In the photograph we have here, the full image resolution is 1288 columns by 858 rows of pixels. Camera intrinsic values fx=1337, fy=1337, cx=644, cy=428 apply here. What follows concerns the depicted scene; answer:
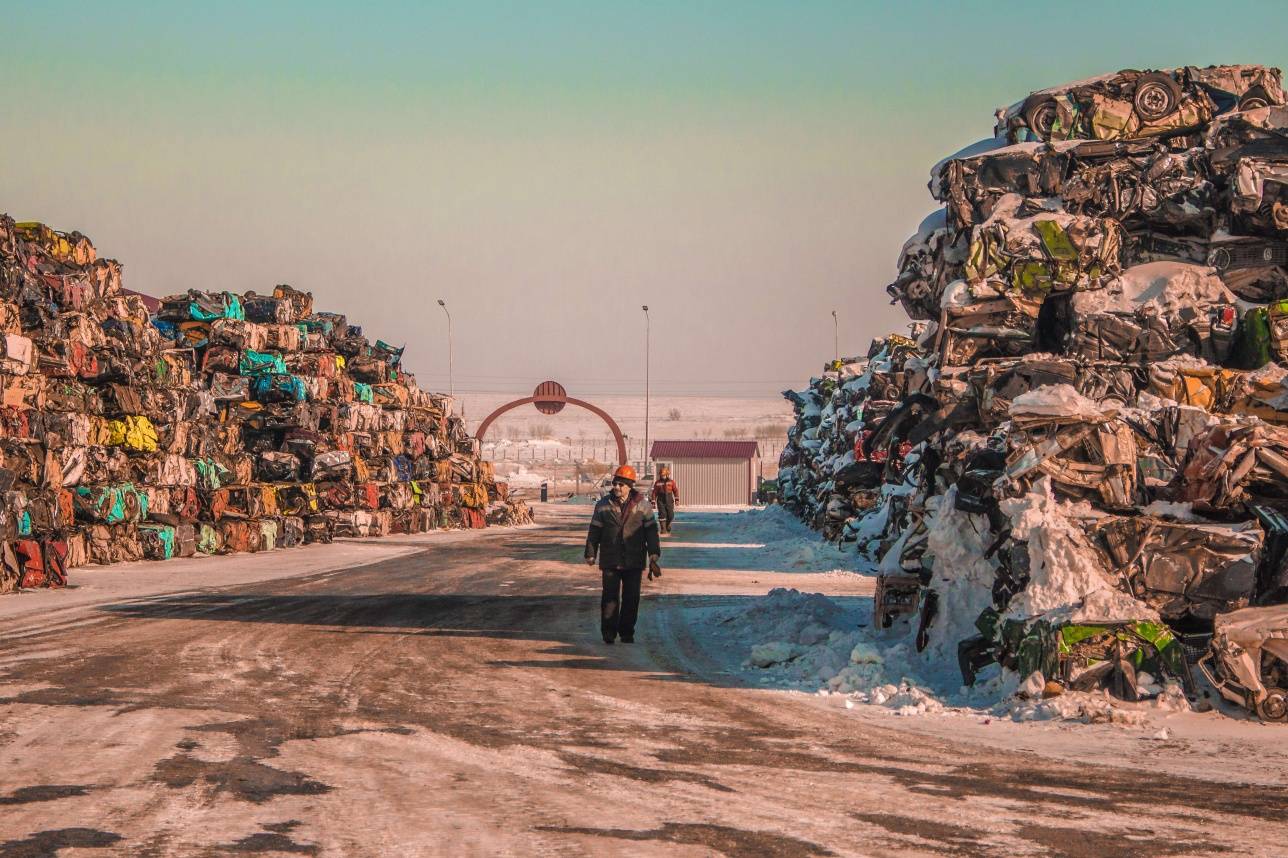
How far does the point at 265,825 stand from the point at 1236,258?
1501 centimetres

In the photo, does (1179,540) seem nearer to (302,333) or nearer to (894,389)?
(894,389)

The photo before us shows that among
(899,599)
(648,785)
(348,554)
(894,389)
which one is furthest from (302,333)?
(648,785)

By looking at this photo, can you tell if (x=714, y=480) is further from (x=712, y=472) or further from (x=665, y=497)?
(x=665, y=497)

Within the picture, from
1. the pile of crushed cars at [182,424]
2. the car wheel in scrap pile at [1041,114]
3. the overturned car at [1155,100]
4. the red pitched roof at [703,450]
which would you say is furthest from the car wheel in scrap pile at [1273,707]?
the red pitched roof at [703,450]

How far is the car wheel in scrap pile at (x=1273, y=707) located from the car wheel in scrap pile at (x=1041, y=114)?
11688 mm

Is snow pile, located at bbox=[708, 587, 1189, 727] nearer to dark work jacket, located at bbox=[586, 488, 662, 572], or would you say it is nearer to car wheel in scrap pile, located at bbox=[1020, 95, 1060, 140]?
dark work jacket, located at bbox=[586, 488, 662, 572]

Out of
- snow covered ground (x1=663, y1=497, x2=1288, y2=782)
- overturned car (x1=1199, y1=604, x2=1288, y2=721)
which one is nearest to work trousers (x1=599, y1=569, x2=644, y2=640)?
snow covered ground (x1=663, y1=497, x2=1288, y2=782)

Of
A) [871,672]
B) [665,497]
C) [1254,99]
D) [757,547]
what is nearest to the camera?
[871,672]

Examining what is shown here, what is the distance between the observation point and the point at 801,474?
55750 millimetres

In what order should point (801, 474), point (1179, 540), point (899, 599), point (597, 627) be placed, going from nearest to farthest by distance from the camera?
point (1179, 540)
point (899, 599)
point (597, 627)
point (801, 474)

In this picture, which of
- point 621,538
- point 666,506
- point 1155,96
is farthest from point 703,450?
point 621,538

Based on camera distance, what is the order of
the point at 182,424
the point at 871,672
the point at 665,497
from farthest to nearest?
the point at 665,497
the point at 182,424
the point at 871,672

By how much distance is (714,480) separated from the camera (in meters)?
101

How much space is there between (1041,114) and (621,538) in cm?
1003
